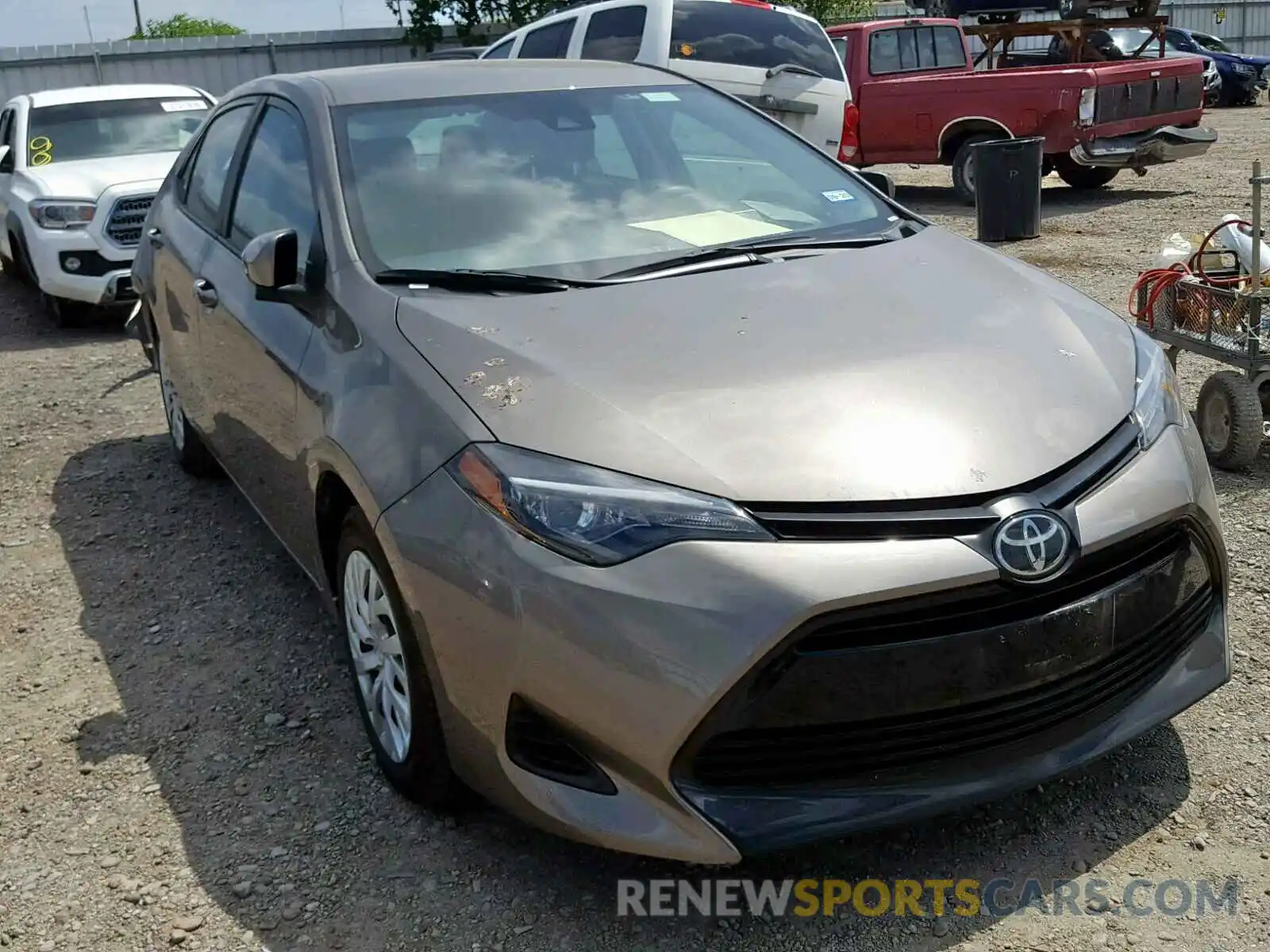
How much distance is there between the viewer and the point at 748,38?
1098 centimetres

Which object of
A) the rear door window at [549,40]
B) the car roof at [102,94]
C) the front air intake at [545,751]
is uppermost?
the rear door window at [549,40]

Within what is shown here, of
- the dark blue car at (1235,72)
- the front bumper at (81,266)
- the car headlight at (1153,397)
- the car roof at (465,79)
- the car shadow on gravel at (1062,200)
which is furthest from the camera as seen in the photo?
the dark blue car at (1235,72)

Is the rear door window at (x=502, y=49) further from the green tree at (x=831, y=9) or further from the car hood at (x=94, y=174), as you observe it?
the green tree at (x=831, y=9)

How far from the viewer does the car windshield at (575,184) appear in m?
3.45

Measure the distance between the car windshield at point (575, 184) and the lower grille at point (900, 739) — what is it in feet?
4.60

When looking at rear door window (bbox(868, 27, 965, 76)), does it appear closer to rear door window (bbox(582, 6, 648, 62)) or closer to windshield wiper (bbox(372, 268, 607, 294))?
rear door window (bbox(582, 6, 648, 62))

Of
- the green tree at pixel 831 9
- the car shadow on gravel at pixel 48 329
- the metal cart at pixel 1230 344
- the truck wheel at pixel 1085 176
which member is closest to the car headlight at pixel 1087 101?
the truck wheel at pixel 1085 176

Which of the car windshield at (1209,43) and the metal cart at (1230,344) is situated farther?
the car windshield at (1209,43)

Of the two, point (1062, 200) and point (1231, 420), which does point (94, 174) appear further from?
point (1062, 200)

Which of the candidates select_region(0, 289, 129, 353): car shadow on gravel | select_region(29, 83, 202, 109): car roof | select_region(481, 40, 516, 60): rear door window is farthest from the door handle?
select_region(481, 40, 516, 60): rear door window

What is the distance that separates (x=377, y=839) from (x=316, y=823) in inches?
7.2

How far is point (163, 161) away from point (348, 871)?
8.12 meters

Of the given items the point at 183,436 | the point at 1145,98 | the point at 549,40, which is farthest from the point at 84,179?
the point at 1145,98

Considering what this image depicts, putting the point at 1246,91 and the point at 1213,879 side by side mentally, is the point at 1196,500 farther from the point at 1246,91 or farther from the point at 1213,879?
the point at 1246,91
